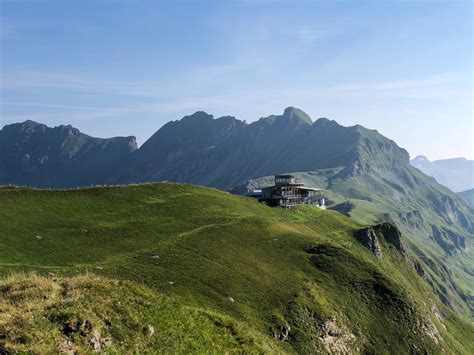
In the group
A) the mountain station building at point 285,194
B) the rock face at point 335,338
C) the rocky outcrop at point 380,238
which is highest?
the mountain station building at point 285,194

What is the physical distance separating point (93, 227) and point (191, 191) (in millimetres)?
40086

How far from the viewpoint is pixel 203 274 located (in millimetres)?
65688

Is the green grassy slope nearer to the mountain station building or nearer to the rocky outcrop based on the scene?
the rocky outcrop

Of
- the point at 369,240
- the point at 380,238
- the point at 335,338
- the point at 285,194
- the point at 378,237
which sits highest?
the point at 285,194

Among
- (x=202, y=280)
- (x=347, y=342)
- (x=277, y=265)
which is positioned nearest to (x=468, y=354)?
(x=347, y=342)

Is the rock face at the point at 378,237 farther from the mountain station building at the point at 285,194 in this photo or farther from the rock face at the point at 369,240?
the mountain station building at the point at 285,194

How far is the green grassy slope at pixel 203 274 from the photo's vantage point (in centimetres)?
3478

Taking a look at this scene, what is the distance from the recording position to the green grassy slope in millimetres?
34781

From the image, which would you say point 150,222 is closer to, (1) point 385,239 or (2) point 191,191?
(2) point 191,191

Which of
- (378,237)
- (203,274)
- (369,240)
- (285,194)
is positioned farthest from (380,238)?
(203,274)

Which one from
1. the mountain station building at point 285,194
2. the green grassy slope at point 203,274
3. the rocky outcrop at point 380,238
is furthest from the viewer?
the mountain station building at point 285,194

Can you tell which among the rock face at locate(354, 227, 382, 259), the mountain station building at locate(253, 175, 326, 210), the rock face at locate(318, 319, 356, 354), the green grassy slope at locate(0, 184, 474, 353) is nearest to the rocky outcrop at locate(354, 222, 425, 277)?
the rock face at locate(354, 227, 382, 259)

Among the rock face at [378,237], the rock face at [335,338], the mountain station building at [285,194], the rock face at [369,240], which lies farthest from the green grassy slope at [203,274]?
the mountain station building at [285,194]

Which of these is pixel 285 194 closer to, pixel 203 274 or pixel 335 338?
pixel 335 338
